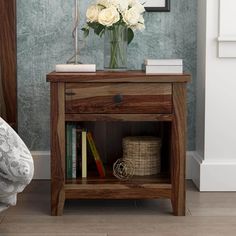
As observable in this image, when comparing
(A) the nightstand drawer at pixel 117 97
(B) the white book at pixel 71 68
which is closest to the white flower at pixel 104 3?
(B) the white book at pixel 71 68

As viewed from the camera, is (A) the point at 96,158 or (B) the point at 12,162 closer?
(B) the point at 12,162

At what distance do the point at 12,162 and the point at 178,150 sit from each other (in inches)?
35.1

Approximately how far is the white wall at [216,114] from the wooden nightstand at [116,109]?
465 millimetres

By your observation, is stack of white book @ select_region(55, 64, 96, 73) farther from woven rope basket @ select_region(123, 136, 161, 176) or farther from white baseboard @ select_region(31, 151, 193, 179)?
white baseboard @ select_region(31, 151, 193, 179)

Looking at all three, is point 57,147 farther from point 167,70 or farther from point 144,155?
point 167,70

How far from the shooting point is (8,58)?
298cm

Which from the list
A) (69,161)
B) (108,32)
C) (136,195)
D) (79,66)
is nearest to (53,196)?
(69,161)

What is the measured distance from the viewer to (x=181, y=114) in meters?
2.40

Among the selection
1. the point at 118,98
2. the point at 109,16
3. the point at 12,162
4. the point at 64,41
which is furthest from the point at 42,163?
the point at 12,162

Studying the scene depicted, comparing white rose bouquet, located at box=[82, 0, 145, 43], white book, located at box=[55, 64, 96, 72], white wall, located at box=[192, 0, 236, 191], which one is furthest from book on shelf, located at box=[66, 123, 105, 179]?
white wall, located at box=[192, 0, 236, 191]

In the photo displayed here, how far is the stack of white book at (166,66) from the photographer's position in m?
2.44

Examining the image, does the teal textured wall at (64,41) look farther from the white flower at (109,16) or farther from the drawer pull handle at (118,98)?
the drawer pull handle at (118,98)

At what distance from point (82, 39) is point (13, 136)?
1.32 metres

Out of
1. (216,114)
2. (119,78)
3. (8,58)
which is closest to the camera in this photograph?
(119,78)
